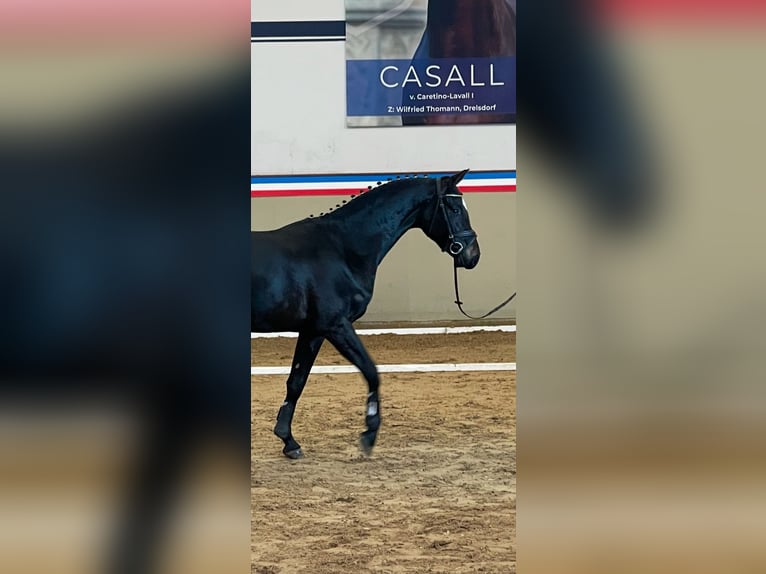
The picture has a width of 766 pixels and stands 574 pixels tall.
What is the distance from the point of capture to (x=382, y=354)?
641cm

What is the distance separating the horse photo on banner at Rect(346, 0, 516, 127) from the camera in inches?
278

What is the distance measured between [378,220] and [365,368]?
31.4 inches

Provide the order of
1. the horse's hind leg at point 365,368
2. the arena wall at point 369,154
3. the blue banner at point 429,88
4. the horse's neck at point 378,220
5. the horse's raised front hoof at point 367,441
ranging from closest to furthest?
the horse's hind leg at point 365,368, the horse's raised front hoof at point 367,441, the horse's neck at point 378,220, the arena wall at point 369,154, the blue banner at point 429,88

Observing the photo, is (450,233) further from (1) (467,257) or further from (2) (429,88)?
(2) (429,88)

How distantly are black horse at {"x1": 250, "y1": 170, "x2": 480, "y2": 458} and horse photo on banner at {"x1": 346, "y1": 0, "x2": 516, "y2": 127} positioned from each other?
2762 millimetres

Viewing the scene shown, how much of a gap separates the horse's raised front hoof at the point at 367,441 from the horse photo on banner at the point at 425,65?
3.56 metres

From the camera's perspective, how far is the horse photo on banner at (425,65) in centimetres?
706
